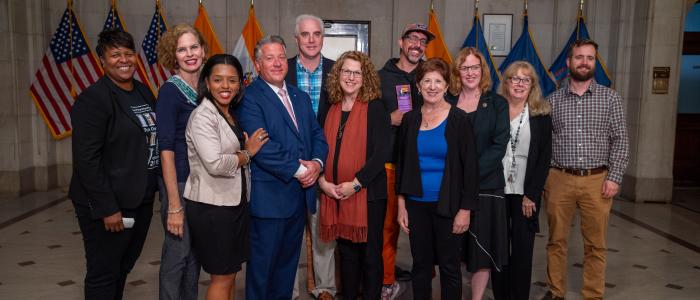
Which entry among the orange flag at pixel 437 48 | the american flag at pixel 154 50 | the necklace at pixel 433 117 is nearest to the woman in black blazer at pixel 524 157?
the necklace at pixel 433 117

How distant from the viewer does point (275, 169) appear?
2.80 m

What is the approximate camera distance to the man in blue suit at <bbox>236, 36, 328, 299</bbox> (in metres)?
2.82

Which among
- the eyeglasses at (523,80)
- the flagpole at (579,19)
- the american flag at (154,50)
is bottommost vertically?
the eyeglasses at (523,80)

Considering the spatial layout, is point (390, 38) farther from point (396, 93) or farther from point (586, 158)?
point (586, 158)

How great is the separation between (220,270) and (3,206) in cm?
561

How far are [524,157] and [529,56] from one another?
203 inches

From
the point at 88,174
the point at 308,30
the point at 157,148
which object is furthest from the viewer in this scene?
the point at 308,30

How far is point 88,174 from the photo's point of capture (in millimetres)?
2490

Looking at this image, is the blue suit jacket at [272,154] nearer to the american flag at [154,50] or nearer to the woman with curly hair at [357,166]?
the woman with curly hair at [357,166]

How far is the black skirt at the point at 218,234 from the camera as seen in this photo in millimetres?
2529

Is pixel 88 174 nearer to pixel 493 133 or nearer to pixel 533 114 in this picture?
pixel 493 133

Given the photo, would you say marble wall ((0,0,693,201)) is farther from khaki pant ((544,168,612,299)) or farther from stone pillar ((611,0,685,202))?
khaki pant ((544,168,612,299))

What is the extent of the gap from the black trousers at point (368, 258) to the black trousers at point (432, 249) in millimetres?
200

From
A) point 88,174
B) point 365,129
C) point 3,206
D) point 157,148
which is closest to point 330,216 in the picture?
point 365,129
